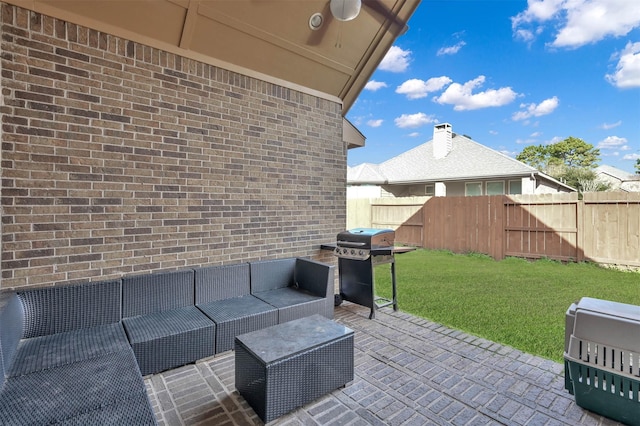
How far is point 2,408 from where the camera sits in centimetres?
158

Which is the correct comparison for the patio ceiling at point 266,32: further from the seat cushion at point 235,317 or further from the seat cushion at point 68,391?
the seat cushion at point 68,391

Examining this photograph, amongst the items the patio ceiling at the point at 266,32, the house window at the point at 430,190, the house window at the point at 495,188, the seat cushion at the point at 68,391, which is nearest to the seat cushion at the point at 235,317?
the seat cushion at the point at 68,391

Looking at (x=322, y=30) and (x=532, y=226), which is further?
(x=532, y=226)

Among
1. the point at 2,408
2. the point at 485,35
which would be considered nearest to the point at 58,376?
the point at 2,408

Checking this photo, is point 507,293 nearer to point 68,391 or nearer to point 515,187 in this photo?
point 68,391

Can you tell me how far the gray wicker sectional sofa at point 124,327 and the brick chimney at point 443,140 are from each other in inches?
542

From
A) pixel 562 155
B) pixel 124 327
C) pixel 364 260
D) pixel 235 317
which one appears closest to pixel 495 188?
pixel 364 260

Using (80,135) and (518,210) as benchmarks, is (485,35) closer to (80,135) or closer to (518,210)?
(518,210)

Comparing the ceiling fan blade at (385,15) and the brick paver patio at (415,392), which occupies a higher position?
the ceiling fan blade at (385,15)

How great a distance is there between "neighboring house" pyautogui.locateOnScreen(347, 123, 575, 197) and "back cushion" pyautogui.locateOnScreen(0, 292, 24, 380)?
1410 centimetres

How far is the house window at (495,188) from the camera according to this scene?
1296cm

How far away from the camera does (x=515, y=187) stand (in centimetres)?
1264

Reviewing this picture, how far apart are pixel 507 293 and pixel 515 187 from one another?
9388 mm

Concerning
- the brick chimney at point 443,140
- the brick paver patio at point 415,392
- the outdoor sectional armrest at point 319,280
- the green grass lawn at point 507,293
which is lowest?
the brick paver patio at point 415,392
